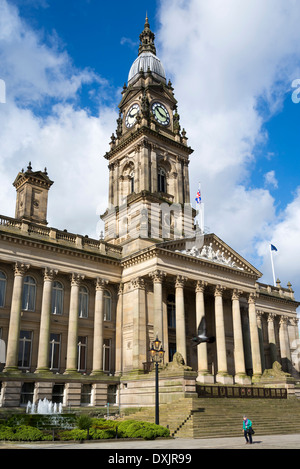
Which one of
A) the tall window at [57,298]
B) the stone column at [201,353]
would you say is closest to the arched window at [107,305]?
the tall window at [57,298]

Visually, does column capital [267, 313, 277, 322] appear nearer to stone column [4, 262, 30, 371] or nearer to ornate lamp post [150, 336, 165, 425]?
ornate lamp post [150, 336, 165, 425]

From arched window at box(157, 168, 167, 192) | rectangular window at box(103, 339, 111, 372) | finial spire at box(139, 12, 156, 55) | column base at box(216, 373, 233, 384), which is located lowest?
column base at box(216, 373, 233, 384)

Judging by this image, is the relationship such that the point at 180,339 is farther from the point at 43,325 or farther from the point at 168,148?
the point at 168,148

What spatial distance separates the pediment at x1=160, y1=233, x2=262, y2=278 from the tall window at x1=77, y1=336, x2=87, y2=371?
1136 centimetres

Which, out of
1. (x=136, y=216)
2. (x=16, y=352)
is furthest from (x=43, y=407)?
(x=136, y=216)

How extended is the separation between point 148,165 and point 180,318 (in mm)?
20975

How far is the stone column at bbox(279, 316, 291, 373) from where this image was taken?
59378 mm

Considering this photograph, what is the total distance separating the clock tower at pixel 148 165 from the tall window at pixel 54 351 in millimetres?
14161

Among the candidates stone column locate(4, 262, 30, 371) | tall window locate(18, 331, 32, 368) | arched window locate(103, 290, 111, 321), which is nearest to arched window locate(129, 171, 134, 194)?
arched window locate(103, 290, 111, 321)

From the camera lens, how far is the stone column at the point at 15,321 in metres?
35.9

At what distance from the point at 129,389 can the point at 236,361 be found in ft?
40.5

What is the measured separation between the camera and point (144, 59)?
64.9 metres

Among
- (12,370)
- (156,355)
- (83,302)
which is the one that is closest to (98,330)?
(83,302)

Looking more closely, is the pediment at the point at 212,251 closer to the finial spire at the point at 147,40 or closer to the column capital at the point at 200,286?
the column capital at the point at 200,286
